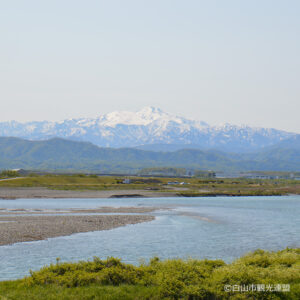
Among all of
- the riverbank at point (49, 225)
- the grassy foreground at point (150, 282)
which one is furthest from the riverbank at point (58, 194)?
the grassy foreground at point (150, 282)

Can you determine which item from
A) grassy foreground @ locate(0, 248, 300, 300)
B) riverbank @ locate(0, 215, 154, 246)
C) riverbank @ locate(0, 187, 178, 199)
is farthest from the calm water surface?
riverbank @ locate(0, 187, 178, 199)

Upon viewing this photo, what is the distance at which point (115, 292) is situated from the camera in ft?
67.3

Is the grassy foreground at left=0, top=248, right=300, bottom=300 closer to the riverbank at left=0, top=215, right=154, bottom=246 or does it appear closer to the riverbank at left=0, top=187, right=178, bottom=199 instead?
the riverbank at left=0, top=215, right=154, bottom=246

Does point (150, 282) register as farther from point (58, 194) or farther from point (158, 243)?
point (58, 194)

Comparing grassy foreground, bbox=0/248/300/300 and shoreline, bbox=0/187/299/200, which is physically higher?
grassy foreground, bbox=0/248/300/300

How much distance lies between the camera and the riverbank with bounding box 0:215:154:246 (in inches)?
1905

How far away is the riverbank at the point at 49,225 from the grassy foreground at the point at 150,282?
22.9 m

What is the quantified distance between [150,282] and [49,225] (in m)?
38.2

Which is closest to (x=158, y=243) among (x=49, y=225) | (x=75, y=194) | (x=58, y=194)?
(x=49, y=225)

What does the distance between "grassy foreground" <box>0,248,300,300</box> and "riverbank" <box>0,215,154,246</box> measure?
2285 centimetres

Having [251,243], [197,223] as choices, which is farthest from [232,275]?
[197,223]

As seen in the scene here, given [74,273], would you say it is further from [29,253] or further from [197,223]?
[197,223]

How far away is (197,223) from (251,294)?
47.7 meters

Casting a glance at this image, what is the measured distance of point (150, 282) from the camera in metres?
22.1
